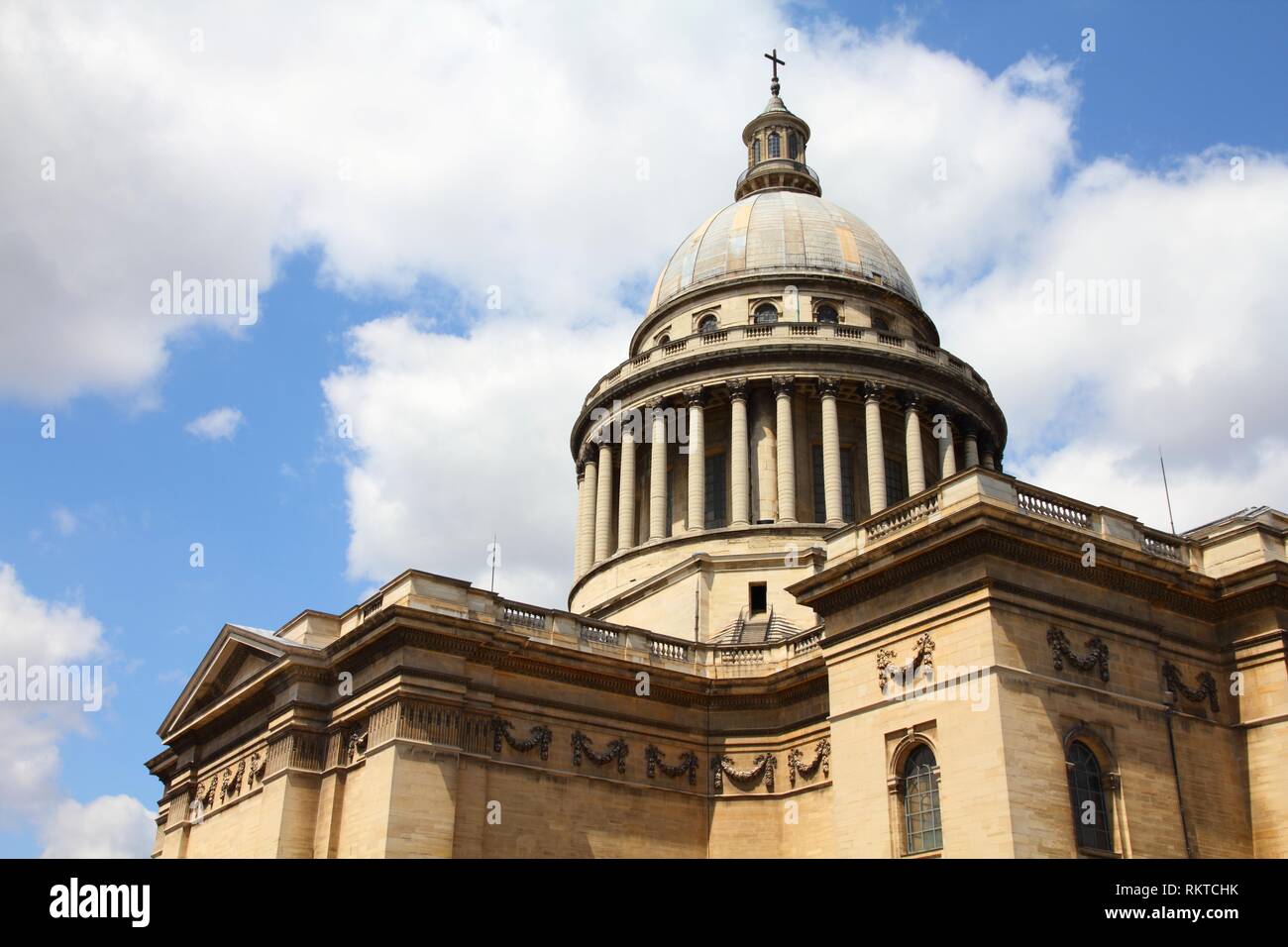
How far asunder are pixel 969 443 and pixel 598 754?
22.5m

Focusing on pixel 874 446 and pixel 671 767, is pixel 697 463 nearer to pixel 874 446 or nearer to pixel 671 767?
pixel 874 446

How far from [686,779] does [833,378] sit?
1756cm

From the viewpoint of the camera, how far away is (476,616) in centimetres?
3234

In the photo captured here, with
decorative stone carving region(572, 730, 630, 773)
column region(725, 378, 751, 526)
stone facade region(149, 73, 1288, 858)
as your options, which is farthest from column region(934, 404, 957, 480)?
decorative stone carving region(572, 730, 630, 773)

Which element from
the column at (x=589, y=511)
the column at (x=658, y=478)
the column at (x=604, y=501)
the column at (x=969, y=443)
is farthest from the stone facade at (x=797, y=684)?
the column at (x=589, y=511)

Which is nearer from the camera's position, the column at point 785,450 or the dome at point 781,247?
the column at point 785,450

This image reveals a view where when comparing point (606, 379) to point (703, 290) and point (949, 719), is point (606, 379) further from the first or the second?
point (949, 719)

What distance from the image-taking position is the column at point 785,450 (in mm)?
43969

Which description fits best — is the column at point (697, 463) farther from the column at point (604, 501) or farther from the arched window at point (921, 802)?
the arched window at point (921, 802)

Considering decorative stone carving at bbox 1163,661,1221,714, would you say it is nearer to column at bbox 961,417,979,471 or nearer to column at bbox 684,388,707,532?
column at bbox 684,388,707,532

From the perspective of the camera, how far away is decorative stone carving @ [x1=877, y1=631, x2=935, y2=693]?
27609 millimetres

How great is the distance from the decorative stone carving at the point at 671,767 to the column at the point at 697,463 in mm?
11003
